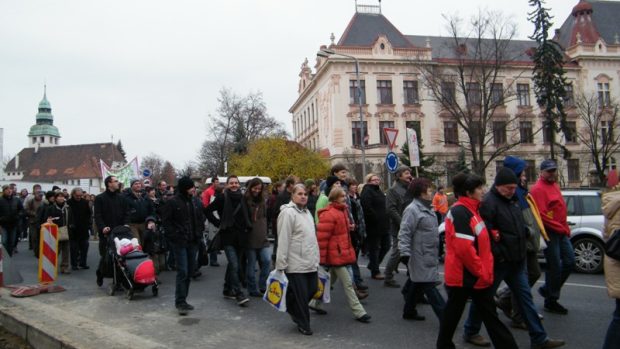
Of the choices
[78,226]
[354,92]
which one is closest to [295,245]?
[78,226]

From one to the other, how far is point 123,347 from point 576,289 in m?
7.16

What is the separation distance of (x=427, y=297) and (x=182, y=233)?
3.55 meters

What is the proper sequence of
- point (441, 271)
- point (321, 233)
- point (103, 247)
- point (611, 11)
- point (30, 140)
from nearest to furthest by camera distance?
point (321, 233)
point (103, 247)
point (441, 271)
point (611, 11)
point (30, 140)

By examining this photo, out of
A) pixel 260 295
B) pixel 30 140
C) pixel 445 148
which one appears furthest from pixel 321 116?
pixel 30 140

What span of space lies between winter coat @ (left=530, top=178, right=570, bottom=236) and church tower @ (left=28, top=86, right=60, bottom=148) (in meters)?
135

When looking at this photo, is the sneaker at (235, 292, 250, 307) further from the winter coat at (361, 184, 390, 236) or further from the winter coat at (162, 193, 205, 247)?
the winter coat at (361, 184, 390, 236)

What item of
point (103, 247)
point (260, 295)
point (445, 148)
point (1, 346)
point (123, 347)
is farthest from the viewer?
point (445, 148)

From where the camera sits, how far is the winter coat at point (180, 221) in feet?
23.4

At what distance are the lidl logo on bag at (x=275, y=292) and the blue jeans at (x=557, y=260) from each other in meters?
3.55

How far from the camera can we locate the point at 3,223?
12602mm

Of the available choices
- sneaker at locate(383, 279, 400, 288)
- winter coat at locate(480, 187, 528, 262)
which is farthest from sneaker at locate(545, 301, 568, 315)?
sneaker at locate(383, 279, 400, 288)

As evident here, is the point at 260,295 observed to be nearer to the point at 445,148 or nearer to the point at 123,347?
the point at 123,347

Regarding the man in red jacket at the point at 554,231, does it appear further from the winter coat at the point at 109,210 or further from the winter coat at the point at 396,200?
the winter coat at the point at 109,210

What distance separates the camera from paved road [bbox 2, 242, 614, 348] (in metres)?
5.65
